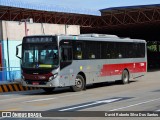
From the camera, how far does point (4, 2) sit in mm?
33812

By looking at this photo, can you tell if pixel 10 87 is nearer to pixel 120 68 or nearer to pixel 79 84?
pixel 79 84

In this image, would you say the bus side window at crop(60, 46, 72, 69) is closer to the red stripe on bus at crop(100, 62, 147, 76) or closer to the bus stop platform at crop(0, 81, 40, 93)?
the red stripe on bus at crop(100, 62, 147, 76)

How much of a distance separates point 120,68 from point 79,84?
5.04 meters

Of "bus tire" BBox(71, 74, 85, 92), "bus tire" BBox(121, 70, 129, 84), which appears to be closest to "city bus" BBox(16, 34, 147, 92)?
"bus tire" BBox(71, 74, 85, 92)

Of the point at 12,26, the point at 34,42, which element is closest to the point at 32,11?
the point at 12,26

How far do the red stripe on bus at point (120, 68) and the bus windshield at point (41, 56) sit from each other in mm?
4697

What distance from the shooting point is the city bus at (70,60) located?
20156 mm

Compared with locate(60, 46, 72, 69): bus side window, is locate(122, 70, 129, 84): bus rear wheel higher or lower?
lower

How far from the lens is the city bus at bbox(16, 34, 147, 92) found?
20.2 m

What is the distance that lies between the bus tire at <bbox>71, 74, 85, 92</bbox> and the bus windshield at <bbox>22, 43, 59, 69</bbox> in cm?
201

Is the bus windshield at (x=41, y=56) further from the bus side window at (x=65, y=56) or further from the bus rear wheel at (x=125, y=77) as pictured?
the bus rear wheel at (x=125, y=77)

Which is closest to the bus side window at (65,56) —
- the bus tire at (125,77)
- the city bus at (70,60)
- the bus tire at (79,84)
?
the city bus at (70,60)

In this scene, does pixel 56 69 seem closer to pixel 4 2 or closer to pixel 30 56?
pixel 30 56

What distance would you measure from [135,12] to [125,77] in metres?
20.9
